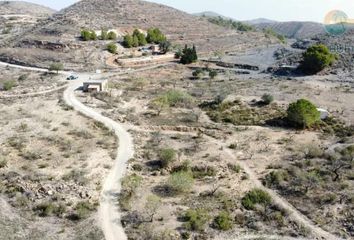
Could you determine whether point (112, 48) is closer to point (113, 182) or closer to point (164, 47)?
point (164, 47)

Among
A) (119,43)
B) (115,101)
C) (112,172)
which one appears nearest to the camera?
(112,172)

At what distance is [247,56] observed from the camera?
4227 inches

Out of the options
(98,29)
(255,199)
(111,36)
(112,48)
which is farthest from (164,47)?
(255,199)

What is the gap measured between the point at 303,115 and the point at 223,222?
2386 cm

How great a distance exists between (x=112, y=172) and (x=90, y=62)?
5378 cm

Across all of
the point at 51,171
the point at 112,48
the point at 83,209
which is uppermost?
the point at 112,48

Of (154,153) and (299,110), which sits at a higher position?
(299,110)

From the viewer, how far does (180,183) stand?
33.7 meters

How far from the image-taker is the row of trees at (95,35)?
324ft

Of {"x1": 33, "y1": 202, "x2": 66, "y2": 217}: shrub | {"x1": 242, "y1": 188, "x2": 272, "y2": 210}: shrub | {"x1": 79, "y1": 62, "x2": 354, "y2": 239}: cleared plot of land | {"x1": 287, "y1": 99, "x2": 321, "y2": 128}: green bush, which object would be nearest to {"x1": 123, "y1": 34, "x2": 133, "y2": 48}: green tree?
{"x1": 79, "y1": 62, "x2": 354, "y2": 239}: cleared plot of land

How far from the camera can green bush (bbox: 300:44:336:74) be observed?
8106 cm

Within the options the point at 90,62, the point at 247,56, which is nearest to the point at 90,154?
the point at 90,62

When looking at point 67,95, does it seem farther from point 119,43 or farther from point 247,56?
point 247,56

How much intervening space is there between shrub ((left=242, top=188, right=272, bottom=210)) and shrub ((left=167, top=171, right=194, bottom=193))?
443 centimetres
